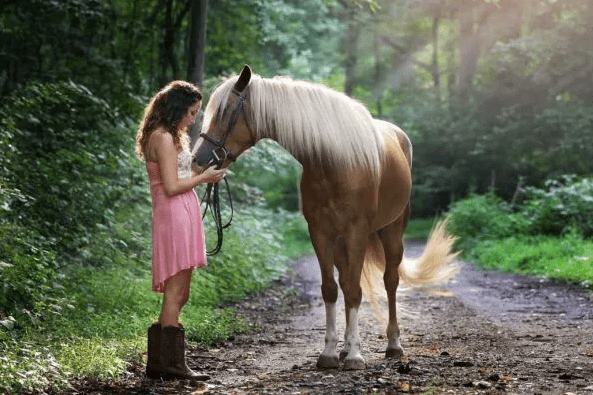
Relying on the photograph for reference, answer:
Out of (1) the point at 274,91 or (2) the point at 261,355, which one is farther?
(2) the point at 261,355

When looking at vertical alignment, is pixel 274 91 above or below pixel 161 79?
below

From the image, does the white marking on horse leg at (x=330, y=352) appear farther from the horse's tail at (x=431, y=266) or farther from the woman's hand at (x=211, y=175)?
the horse's tail at (x=431, y=266)

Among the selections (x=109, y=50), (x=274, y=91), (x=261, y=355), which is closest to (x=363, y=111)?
(x=274, y=91)

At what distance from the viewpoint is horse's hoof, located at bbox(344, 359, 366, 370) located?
18.3ft

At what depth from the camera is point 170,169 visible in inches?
200

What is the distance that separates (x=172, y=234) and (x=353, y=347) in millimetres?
1615

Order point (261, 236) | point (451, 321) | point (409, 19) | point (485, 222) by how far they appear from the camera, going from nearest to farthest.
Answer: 1. point (451, 321)
2. point (261, 236)
3. point (485, 222)
4. point (409, 19)

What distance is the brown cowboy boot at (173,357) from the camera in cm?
510

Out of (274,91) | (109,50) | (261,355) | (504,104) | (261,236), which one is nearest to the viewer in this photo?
(274,91)

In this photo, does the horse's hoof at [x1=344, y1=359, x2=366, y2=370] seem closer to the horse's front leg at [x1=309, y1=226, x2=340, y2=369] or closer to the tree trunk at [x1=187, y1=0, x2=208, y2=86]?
the horse's front leg at [x1=309, y1=226, x2=340, y2=369]

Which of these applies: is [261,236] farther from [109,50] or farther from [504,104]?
[504,104]

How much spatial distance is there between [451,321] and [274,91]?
410cm

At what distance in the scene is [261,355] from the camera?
253 inches

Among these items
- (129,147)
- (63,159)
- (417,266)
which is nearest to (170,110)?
(63,159)
